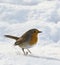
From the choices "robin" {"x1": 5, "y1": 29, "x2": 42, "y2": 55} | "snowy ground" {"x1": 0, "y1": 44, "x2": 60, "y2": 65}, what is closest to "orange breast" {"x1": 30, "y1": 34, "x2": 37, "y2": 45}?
"robin" {"x1": 5, "y1": 29, "x2": 42, "y2": 55}

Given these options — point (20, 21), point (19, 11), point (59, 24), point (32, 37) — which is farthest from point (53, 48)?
point (19, 11)

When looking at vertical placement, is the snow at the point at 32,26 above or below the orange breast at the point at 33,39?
below

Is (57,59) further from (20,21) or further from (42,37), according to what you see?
(20,21)

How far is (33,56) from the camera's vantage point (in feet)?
21.1

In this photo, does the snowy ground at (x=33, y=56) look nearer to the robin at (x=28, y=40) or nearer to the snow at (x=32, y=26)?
the snow at (x=32, y=26)

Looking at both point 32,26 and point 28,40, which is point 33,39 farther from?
point 32,26

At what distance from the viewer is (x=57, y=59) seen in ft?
20.3

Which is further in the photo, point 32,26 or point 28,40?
point 32,26

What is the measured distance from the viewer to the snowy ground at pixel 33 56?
572cm

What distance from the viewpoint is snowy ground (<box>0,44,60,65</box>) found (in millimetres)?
5723

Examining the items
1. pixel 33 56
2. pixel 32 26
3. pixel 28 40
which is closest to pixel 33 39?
pixel 28 40

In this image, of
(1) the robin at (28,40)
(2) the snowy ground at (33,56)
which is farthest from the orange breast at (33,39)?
(2) the snowy ground at (33,56)

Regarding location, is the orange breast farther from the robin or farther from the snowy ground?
the snowy ground

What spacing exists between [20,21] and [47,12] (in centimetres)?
90
